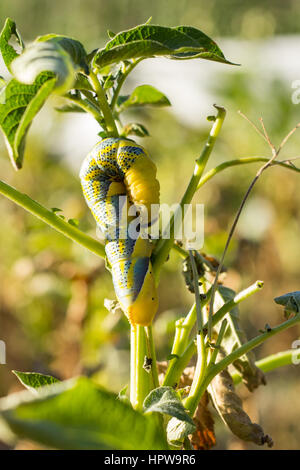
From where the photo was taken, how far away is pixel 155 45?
0.45 m

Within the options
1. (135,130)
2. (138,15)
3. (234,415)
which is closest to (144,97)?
(135,130)

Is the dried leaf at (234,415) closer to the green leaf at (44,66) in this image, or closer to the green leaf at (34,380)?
the green leaf at (34,380)

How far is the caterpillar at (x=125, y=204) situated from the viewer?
0.57 m

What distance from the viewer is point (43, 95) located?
38 cm

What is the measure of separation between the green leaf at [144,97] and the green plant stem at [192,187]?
14 cm

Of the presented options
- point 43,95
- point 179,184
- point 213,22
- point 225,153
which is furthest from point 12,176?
point 213,22

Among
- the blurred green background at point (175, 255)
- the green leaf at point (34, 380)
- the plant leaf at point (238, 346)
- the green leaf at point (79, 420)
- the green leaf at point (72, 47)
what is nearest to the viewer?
the green leaf at point (79, 420)

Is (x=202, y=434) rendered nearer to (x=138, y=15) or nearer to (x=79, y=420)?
(x=79, y=420)

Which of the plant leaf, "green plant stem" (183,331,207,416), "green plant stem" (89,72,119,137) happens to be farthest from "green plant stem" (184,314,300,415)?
"green plant stem" (89,72,119,137)

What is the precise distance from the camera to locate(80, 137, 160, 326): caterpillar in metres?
0.57

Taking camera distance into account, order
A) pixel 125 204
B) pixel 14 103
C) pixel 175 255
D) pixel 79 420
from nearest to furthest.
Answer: pixel 79 420 → pixel 14 103 → pixel 125 204 → pixel 175 255

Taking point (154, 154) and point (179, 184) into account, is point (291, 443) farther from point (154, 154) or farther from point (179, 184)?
point (154, 154)

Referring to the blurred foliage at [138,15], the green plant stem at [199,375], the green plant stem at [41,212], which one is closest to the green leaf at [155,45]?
the green plant stem at [41,212]

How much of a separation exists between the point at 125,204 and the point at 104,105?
15 cm
